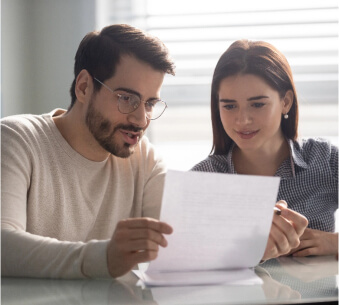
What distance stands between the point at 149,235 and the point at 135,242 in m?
0.03

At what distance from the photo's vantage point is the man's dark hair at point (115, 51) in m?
1.40

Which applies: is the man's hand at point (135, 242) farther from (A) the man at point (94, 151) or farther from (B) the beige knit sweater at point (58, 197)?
(A) the man at point (94, 151)

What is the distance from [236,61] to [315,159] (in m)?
0.38

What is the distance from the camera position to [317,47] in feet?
8.75

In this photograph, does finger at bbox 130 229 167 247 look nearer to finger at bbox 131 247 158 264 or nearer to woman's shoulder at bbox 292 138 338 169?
finger at bbox 131 247 158 264

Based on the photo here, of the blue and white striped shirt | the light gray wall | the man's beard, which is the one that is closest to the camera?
the man's beard

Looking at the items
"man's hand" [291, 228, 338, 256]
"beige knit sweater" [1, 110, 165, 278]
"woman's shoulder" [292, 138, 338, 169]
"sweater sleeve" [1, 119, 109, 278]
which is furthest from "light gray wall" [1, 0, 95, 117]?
"man's hand" [291, 228, 338, 256]

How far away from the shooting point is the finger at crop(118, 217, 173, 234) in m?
0.95

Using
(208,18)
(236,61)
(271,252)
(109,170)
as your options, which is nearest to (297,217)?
(271,252)

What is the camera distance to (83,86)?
1.49 meters

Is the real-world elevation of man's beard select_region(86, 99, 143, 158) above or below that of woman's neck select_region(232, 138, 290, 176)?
above

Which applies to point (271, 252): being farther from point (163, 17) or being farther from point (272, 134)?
point (163, 17)

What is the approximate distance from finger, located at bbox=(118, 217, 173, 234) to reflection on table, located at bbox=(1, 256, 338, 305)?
104 millimetres

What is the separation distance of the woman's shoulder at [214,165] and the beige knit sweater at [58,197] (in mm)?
138
